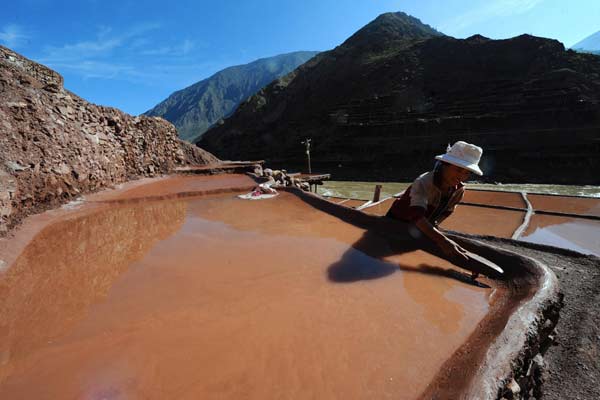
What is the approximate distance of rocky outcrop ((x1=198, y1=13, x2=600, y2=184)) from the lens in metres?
20.5

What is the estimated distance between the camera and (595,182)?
1714 centimetres

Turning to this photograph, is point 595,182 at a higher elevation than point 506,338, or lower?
lower

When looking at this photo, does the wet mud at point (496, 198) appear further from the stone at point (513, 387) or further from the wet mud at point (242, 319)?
the stone at point (513, 387)

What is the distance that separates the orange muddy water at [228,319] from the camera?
4.16ft

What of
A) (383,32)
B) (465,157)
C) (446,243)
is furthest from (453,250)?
(383,32)

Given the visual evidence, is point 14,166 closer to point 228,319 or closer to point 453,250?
point 228,319

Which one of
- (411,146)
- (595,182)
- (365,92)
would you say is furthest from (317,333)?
(365,92)

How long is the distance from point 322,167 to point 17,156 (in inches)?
1026

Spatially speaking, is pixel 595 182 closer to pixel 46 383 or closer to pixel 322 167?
pixel 322 167

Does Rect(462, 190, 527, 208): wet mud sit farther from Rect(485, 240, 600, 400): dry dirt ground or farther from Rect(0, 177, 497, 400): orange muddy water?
Rect(0, 177, 497, 400): orange muddy water

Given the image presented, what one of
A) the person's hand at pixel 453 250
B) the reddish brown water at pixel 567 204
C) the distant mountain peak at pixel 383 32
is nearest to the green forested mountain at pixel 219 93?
the distant mountain peak at pixel 383 32

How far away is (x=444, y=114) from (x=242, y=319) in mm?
30734

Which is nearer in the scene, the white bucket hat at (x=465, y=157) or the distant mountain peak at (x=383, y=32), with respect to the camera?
the white bucket hat at (x=465, y=157)

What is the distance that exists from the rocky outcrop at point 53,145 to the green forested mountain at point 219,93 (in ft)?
345
